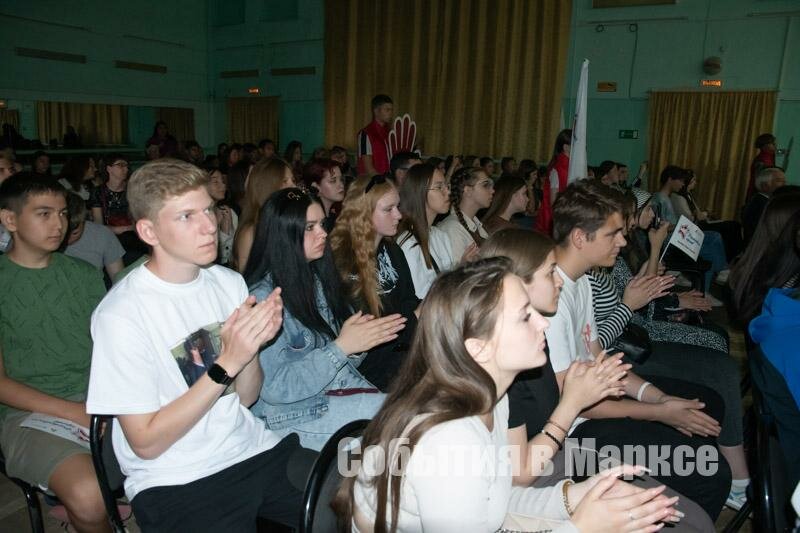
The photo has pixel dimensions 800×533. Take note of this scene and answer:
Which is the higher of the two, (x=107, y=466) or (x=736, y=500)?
(x=107, y=466)

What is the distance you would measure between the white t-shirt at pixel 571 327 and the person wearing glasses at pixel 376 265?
0.69 meters

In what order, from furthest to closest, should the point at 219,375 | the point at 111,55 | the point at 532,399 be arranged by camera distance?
the point at 111,55
the point at 532,399
the point at 219,375

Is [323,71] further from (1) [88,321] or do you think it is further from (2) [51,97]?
(1) [88,321]

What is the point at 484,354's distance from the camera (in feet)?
4.51

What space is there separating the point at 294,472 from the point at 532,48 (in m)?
10.5

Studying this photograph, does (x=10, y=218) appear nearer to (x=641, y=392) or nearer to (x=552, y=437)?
(x=552, y=437)

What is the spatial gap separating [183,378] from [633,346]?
2.21 metres

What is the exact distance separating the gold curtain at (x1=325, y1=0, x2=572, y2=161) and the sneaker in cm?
885

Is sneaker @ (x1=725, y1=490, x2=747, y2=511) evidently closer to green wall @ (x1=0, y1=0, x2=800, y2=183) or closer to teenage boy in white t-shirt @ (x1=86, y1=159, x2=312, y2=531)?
teenage boy in white t-shirt @ (x1=86, y1=159, x2=312, y2=531)

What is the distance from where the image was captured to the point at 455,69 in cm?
1134

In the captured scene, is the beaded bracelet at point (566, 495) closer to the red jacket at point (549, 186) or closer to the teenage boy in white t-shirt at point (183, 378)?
the teenage boy in white t-shirt at point (183, 378)

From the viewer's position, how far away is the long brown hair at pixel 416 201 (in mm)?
3588

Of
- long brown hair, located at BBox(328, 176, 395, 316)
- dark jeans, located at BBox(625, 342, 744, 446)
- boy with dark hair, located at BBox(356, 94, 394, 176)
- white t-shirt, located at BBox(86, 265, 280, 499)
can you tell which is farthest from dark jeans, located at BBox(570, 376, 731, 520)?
boy with dark hair, located at BBox(356, 94, 394, 176)

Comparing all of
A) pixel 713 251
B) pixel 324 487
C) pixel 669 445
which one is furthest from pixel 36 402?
pixel 713 251
